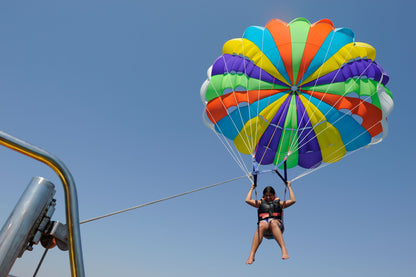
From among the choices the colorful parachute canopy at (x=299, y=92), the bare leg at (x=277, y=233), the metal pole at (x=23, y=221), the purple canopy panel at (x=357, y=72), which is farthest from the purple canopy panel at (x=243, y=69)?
the metal pole at (x=23, y=221)

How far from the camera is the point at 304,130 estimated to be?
25.8 ft

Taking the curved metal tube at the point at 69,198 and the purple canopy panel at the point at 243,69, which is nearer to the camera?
the curved metal tube at the point at 69,198

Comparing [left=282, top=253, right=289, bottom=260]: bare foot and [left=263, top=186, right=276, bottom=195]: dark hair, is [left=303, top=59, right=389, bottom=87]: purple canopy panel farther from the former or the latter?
[left=282, top=253, right=289, bottom=260]: bare foot

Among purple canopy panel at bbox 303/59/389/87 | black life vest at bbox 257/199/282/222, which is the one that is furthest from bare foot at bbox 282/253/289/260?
purple canopy panel at bbox 303/59/389/87

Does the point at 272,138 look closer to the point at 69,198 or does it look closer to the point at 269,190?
the point at 269,190

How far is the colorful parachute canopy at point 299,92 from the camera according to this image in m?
7.46

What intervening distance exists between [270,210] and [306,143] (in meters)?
3.04

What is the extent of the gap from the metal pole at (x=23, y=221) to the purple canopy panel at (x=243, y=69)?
7.31 m

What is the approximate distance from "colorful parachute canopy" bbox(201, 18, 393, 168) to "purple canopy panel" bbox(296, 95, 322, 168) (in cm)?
2

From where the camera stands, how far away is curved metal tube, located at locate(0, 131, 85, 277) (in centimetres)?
84

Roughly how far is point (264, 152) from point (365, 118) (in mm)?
2513

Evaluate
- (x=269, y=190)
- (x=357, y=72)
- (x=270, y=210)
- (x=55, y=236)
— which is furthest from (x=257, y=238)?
(x=55, y=236)

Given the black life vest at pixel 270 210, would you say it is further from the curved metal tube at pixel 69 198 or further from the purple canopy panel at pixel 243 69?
the curved metal tube at pixel 69 198

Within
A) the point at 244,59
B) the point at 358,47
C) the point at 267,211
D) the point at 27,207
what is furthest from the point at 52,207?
the point at 358,47
